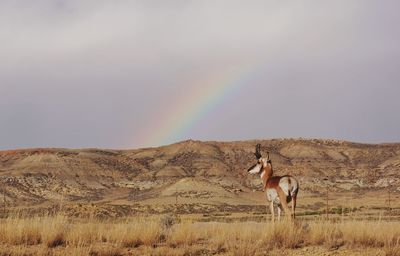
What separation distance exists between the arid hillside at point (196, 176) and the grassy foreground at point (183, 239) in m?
52.1

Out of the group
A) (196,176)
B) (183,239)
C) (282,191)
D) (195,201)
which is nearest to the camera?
(183,239)

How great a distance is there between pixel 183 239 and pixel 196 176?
92.1 metres

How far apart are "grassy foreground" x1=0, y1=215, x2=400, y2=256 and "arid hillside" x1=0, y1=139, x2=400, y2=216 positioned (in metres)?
52.1

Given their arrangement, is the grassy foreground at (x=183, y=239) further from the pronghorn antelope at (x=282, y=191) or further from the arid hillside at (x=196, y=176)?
Answer: the arid hillside at (x=196, y=176)

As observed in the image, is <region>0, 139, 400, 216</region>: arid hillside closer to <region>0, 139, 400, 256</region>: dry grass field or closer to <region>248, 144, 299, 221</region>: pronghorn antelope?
<region>0, 139, 400, 256</region>: dry grass field

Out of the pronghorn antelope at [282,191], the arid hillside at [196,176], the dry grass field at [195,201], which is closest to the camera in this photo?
the dry grass field at [195,201]

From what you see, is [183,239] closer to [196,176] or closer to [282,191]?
[282,191]

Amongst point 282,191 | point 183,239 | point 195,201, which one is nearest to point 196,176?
point 195,201

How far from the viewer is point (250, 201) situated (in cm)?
8831

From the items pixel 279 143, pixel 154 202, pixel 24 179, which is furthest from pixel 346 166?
pixel 24 179

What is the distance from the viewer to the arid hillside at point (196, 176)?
8431 centimetres

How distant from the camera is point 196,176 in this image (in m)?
105

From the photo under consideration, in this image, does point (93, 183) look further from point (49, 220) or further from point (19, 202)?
point (49, 220)

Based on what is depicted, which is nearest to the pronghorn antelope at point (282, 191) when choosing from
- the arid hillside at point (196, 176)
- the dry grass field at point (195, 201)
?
the dry grass field at point (195, 201)
